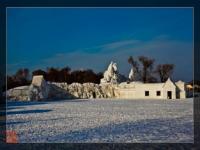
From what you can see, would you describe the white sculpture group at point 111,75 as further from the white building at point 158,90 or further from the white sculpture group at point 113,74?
the white building at point 158,90

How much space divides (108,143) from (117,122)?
2.22 m

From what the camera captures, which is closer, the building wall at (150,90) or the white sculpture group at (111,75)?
the building wall at (150,90)

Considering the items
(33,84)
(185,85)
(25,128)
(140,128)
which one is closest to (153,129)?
(140,128)

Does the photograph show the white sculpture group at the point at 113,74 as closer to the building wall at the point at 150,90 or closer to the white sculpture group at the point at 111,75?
the white sculpture group at the point at 111,75

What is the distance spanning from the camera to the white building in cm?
2088

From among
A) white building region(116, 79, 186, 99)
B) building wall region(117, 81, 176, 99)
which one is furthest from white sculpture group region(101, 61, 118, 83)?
white building region(116, 79, 186, 99)

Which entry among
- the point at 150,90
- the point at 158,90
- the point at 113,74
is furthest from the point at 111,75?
the point at 158,90

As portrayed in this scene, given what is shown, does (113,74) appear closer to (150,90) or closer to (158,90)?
(150,90)

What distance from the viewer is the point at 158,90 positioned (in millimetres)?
21016

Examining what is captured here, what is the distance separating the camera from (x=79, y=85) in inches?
893

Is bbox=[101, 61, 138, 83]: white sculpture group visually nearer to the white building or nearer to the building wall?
the building wall

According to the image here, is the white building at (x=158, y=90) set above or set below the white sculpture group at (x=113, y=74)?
below

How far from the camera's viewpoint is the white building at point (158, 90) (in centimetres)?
2088

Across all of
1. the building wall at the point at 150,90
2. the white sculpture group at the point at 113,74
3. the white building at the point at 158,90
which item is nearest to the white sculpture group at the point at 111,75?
the white sculpture group at the point at 113,74
